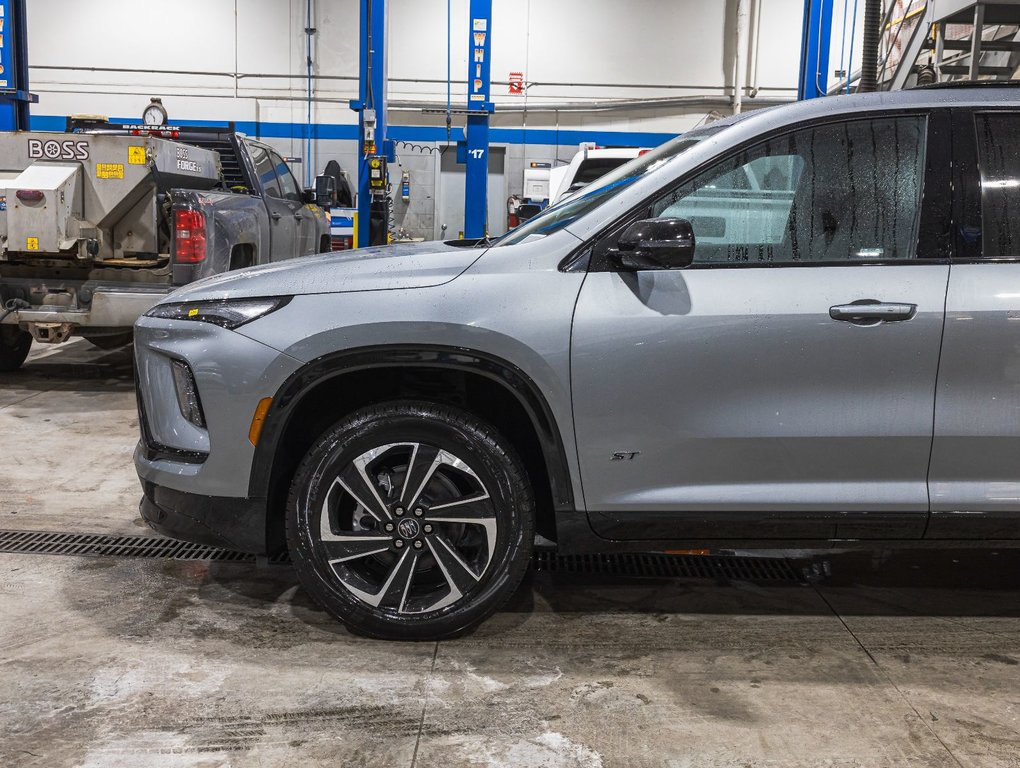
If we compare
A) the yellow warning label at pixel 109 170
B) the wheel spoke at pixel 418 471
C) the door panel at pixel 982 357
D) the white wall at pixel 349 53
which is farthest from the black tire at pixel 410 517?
the white wall at pixel 349 53

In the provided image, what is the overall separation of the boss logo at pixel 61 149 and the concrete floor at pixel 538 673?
387 centimetres

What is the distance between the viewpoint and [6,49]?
10.8 meters

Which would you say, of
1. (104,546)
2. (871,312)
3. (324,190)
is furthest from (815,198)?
(324,190)

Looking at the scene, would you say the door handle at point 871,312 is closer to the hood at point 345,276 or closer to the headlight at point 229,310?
the hood at point 345,276

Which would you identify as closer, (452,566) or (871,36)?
(452,566)

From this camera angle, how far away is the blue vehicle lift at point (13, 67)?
10750 millimetres

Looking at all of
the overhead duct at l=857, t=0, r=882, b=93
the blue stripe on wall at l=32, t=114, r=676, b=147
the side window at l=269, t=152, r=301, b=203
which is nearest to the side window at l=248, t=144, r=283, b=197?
the side window at l=269, t=152, r=301, b=203

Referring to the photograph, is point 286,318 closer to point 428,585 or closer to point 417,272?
point 417,272

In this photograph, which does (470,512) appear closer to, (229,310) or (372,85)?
(229,310)

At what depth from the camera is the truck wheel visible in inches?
294

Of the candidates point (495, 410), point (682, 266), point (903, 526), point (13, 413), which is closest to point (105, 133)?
point (13, 413)

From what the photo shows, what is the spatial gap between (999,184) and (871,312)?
592 millimetres

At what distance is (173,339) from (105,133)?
14.8 feet

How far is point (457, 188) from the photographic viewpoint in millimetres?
19750
